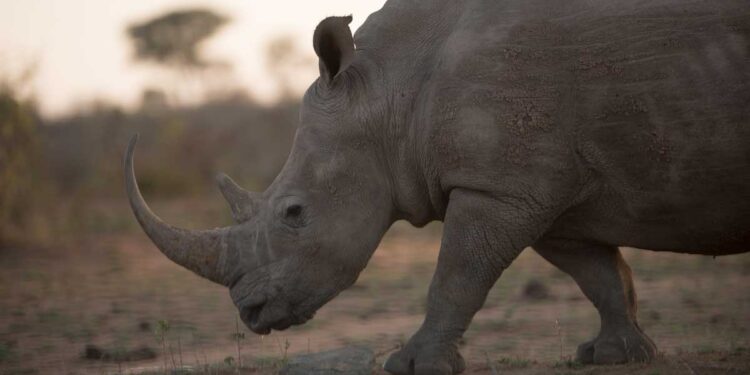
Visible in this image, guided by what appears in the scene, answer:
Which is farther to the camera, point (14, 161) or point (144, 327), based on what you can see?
point (14, 161)

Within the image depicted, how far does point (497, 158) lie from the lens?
17.3 ft

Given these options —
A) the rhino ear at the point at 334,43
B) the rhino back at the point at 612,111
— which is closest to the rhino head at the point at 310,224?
the rhino ear at the point at 334,43

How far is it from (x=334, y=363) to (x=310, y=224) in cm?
68

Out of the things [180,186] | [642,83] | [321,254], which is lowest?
[180,186]

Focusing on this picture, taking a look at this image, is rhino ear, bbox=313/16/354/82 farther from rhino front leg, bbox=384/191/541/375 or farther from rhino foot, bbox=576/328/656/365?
rhino foot, bbox=576/328/656/365

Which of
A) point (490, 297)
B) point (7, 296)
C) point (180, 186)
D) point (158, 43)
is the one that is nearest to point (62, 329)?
point (7, 296)

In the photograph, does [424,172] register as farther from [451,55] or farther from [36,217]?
[36,217]

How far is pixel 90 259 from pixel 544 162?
8.39m

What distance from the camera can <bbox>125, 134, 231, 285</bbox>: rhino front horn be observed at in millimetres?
5695

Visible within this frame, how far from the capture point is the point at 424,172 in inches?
220

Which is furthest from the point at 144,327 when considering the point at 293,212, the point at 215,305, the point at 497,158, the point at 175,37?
the point at 175,37

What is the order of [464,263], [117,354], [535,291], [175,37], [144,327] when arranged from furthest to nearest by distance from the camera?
1. [175,37]
2. [535,291]
3. [144,327]
4. [117,354]
5. [464,263]

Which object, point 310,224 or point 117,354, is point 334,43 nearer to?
point 310,224

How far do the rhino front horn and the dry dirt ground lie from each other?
1.80ft
